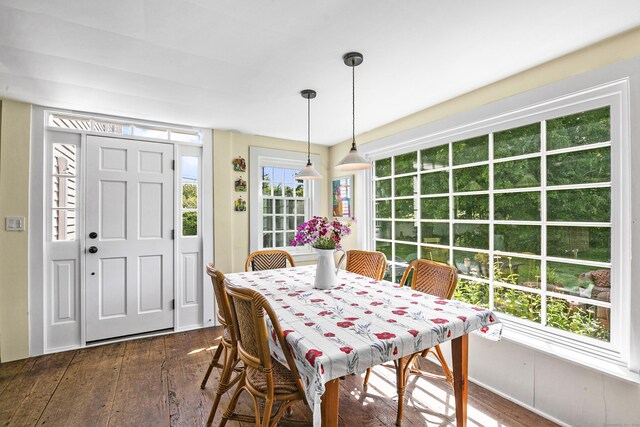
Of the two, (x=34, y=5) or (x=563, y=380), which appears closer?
(x=34, y=5)

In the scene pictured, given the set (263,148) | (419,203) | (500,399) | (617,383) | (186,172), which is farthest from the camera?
(263,148)

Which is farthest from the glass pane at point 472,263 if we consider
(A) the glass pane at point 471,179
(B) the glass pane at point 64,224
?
(B) the glass pane at point 64,224

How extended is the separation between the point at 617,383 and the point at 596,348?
0.70 ft

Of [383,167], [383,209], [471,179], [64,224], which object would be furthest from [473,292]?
[64,224]

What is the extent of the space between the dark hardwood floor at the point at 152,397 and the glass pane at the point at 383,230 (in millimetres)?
1489

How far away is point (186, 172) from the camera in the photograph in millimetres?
3498

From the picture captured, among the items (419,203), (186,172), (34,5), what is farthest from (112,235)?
(419,203)

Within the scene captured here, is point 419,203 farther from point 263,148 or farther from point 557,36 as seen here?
point 263,148

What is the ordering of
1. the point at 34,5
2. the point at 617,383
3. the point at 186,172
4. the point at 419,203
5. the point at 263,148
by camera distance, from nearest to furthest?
the point at 34,5
the point at 617,383
the point at 419,203
the point at 186,172
the point at 263,148

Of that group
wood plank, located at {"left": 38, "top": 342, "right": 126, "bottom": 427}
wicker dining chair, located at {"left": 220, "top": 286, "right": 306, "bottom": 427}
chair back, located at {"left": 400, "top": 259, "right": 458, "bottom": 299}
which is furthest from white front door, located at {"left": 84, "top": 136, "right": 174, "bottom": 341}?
chair back, located at {"left": 400, "top": 259, "right": 458, "bottom": 299}

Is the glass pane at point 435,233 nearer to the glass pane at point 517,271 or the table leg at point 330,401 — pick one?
the glass pane at point 517,271

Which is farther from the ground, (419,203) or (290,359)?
(419,203)

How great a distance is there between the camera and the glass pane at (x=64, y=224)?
9.50ft

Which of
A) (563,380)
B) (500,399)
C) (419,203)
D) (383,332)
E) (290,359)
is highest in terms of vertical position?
(419,203)
